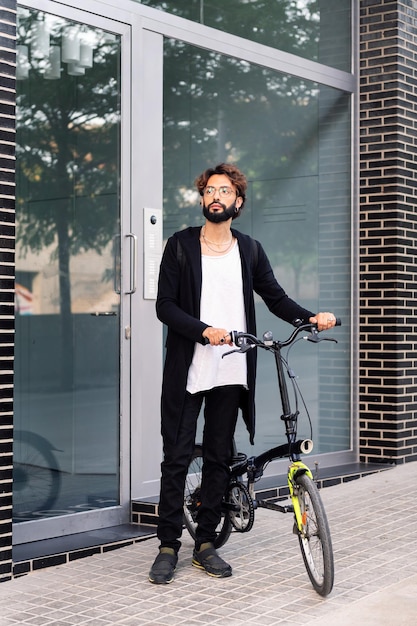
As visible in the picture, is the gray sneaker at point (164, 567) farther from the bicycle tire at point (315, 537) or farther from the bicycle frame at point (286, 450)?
the bicycle tire at point (315, 537)

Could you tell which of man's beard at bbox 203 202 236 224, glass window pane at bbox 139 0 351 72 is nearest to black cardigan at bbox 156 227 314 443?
man's beard at bbox 203 202 236 224

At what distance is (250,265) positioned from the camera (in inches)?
207

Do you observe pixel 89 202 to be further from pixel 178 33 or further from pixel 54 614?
pixel 54 614

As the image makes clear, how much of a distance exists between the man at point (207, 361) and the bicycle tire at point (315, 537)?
51 cm

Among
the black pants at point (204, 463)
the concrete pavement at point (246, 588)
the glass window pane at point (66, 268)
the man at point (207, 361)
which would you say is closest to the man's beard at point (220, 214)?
the man at point (207, 361)

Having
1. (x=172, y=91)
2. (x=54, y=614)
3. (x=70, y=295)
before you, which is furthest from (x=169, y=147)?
(x=54, y=614)

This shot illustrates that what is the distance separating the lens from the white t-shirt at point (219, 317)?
515 cm

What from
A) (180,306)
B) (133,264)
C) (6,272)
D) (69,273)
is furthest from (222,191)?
(69,273)

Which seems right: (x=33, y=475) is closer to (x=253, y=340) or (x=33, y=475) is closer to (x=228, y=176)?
(x=253, y=340)

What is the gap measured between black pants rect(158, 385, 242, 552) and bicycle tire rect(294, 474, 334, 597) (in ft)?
1.68

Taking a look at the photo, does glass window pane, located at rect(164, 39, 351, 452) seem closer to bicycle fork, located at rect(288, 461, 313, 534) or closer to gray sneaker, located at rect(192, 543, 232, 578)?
gray sneaker, located at rect(192, 543, 232, 578)

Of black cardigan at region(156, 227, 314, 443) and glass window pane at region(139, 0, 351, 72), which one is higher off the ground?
glass window pane at region(139, 0, 351, 72)

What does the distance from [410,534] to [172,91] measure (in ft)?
10.2

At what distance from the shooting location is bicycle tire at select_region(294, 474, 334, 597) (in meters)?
4.63
